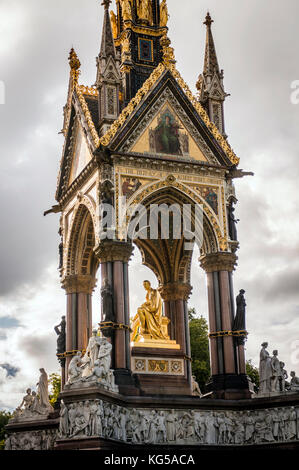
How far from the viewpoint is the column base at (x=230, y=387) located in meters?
24.5

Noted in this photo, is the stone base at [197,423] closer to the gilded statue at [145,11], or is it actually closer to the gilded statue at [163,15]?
the gilded statue at [163,15]

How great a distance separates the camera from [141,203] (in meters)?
26.0

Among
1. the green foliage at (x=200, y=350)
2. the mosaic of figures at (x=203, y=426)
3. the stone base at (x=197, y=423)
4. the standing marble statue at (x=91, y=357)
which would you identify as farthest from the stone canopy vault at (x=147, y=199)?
the green foliage at (x=200, y=350)

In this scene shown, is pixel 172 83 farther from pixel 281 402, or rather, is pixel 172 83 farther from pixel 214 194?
pixel 281 402

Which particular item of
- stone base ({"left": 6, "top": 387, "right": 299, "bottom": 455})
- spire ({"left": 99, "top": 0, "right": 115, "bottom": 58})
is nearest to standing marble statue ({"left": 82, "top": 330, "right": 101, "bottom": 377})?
stone base ({"left": 6, "top": 387, "right": 299, "bottom": 455})

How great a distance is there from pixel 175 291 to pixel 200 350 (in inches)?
594

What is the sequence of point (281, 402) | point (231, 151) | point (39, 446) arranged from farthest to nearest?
point (231, 151) < point (39, 446) < point (281, 402)

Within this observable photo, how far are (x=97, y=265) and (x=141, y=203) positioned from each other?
13.1 feet

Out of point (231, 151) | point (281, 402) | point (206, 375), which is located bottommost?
point (281, 402)

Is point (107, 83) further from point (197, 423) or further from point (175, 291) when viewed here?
point (197, 423)

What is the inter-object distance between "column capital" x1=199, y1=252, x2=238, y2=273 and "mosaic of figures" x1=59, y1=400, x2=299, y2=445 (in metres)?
4.54

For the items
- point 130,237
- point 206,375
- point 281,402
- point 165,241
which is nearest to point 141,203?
point 130,237

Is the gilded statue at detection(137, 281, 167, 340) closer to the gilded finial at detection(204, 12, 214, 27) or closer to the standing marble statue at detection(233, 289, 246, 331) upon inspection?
the standing marble statue at detection(233, 289, 246, 331)

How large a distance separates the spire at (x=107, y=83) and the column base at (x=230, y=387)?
8.53 metres
